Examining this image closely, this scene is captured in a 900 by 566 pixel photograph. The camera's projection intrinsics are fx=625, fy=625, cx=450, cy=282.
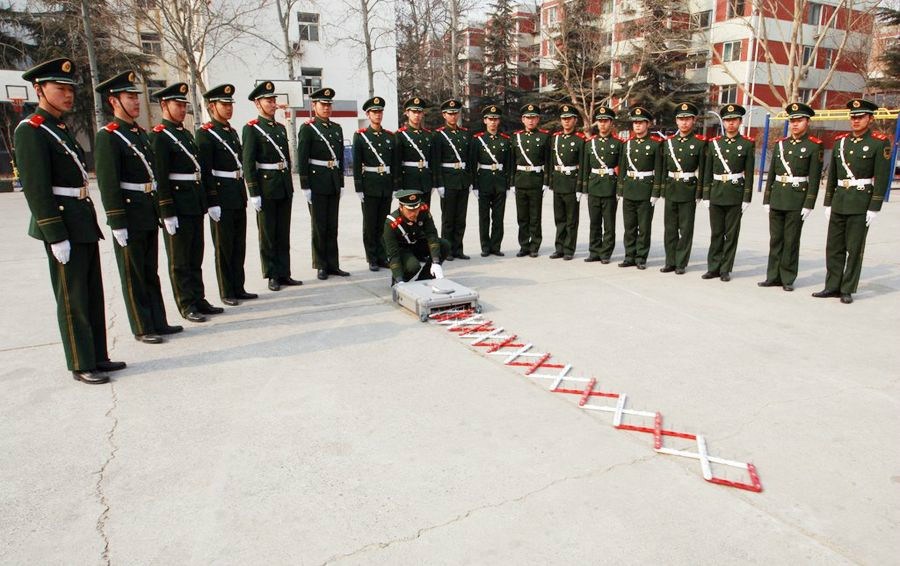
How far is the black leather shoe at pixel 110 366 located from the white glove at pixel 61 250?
855 mm

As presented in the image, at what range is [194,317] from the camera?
585 centimetres

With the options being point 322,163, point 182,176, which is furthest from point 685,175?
point 182,176

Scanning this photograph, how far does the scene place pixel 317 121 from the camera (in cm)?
731

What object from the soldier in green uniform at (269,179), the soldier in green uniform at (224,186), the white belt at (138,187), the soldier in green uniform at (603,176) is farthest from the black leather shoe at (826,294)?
the white belt at (138,187)

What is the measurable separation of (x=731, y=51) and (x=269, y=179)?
34741 mm

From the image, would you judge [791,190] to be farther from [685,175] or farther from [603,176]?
[603,176]

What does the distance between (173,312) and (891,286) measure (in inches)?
311

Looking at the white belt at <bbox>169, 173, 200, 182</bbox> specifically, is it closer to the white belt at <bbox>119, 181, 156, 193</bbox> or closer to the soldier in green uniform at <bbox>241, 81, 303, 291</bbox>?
the white belt at <bbox>119, 181, 156, 193</bbox>

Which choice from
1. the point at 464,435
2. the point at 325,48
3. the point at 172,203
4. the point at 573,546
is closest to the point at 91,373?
the point at 172,203

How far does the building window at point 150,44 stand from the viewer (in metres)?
33.6

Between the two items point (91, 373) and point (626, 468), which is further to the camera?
point (91, 373)

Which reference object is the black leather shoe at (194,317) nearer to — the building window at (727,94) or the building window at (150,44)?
the building window at (150,44)

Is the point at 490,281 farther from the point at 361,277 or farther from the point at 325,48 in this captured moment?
the point at 325,48

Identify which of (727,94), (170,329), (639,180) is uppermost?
(727,94)
